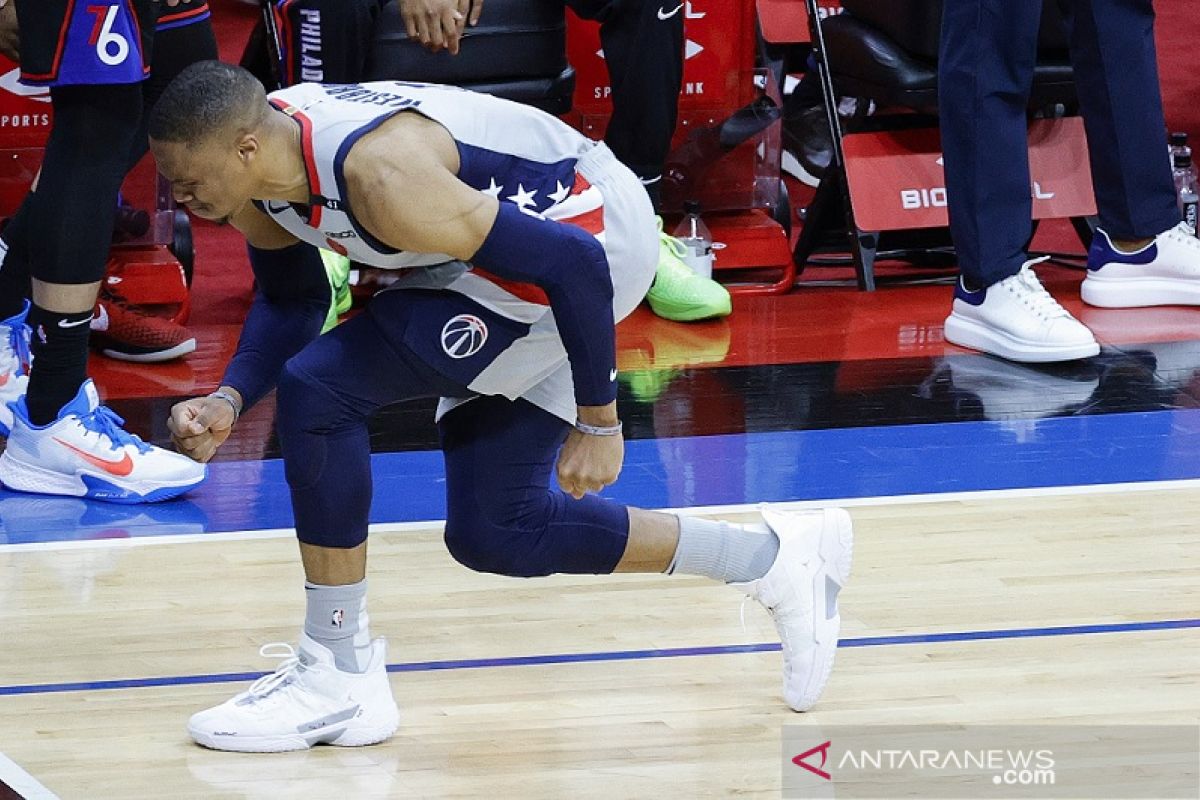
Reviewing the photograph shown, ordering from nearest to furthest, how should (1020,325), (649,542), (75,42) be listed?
1. (649,542)
2. (75,42)
3. (1020,325)

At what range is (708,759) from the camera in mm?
2617

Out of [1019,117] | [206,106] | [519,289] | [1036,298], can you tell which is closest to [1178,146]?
[1019,117]

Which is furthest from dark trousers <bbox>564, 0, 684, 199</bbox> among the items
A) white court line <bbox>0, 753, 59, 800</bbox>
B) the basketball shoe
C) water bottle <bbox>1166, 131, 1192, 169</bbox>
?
white court line <bbox>0, 753, 59, 800</bbox>

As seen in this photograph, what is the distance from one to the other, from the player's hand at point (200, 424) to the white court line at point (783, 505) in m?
0.94

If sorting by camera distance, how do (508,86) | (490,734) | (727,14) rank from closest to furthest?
(490,734) < (508,86) < (727,14)

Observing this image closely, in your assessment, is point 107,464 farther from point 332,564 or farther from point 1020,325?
point 1020,325

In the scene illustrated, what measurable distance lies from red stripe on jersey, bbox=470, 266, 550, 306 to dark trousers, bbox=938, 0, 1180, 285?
237 centimetres

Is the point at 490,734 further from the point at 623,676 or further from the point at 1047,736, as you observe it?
the point at 1047,736

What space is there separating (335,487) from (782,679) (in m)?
0.80

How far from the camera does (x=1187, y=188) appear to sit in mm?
5766

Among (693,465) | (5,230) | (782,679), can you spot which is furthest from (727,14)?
(782,679)

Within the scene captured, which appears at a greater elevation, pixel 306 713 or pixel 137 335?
pixel 306 713

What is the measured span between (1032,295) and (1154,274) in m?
0.62

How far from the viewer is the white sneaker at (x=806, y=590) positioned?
2807 mm
